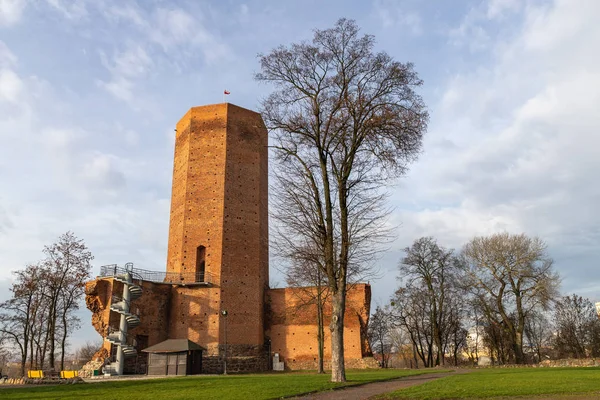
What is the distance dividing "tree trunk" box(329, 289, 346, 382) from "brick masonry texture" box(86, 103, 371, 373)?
15484 mm

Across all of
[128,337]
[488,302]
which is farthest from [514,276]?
[128,337]

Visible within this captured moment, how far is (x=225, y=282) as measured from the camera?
30.7 metres

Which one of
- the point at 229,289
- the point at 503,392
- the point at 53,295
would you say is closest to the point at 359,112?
the point at 503,392

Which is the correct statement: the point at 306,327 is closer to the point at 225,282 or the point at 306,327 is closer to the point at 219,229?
the point at 225,282

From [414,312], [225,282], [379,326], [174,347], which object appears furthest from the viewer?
[379,326]

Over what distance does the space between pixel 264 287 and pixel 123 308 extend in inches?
376

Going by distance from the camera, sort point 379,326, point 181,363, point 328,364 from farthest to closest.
A: point 379,326, point 328,364, point 181,363

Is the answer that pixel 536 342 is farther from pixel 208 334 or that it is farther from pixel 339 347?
pixel 339 347

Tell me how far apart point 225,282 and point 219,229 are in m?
3.48

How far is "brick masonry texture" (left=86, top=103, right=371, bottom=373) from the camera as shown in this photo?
97.3 ft

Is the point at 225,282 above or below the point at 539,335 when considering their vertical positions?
above

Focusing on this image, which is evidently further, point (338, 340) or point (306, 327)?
point (306, 327)

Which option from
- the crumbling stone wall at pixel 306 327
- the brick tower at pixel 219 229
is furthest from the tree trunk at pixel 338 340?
the brick tower at pixel 219 229

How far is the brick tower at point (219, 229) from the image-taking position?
1192 inches
